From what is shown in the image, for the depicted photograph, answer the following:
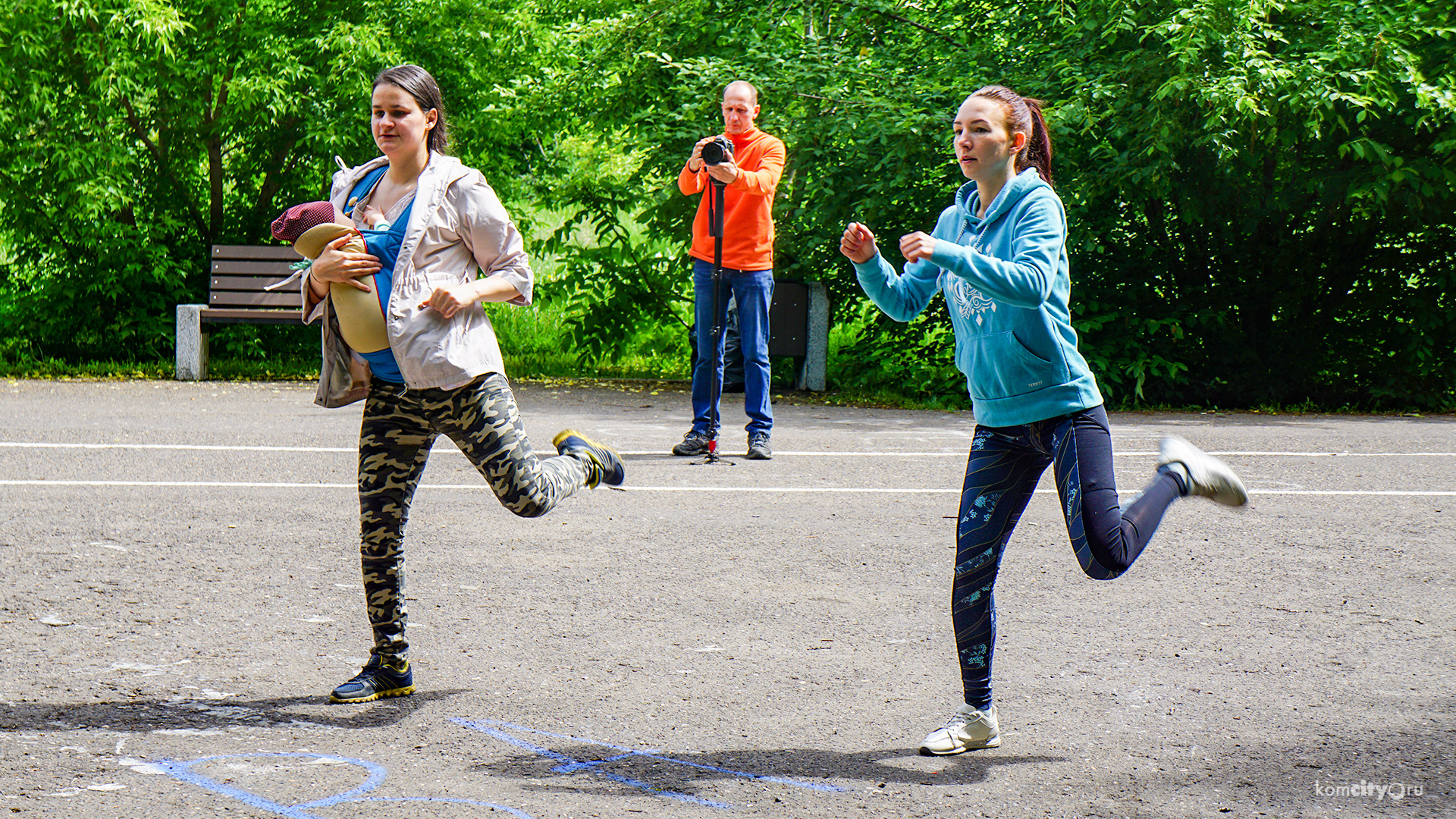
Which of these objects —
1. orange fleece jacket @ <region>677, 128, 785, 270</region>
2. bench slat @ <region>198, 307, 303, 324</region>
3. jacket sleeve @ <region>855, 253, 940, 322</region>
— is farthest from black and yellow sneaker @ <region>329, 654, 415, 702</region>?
bench slat @ <region>198, 307, 303, 324</region>

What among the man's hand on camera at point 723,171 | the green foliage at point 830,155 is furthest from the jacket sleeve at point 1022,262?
the green foliage at point 830,155

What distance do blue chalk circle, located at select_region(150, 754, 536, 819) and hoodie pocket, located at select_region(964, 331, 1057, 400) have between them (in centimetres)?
162

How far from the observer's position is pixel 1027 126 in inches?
149

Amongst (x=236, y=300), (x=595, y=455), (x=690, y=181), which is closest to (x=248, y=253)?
(x=236, y=300)

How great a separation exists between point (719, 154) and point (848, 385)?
4.71 m

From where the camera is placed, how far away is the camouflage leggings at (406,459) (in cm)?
400

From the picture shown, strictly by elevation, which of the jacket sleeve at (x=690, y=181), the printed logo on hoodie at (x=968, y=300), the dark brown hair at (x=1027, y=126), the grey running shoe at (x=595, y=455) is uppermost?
the jacket sleeve at (x=690, y=181)

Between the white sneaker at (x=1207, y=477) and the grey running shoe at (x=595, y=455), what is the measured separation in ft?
5.79

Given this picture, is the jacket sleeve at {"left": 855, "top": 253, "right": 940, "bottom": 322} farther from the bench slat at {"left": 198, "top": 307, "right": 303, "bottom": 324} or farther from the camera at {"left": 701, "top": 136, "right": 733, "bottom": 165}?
the bench slat at {"left": 198, "top": 307, "right": 303, "bottom": 324}

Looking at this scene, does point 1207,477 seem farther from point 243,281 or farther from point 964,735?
point 243,281

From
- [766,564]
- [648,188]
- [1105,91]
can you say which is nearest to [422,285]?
[766,564]

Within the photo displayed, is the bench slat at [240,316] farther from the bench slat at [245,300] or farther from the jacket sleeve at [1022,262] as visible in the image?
the jacket sleeve at [1022,262]

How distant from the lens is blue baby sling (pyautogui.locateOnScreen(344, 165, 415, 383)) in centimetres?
394

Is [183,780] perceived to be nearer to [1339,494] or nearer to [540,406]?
[1339,494]
